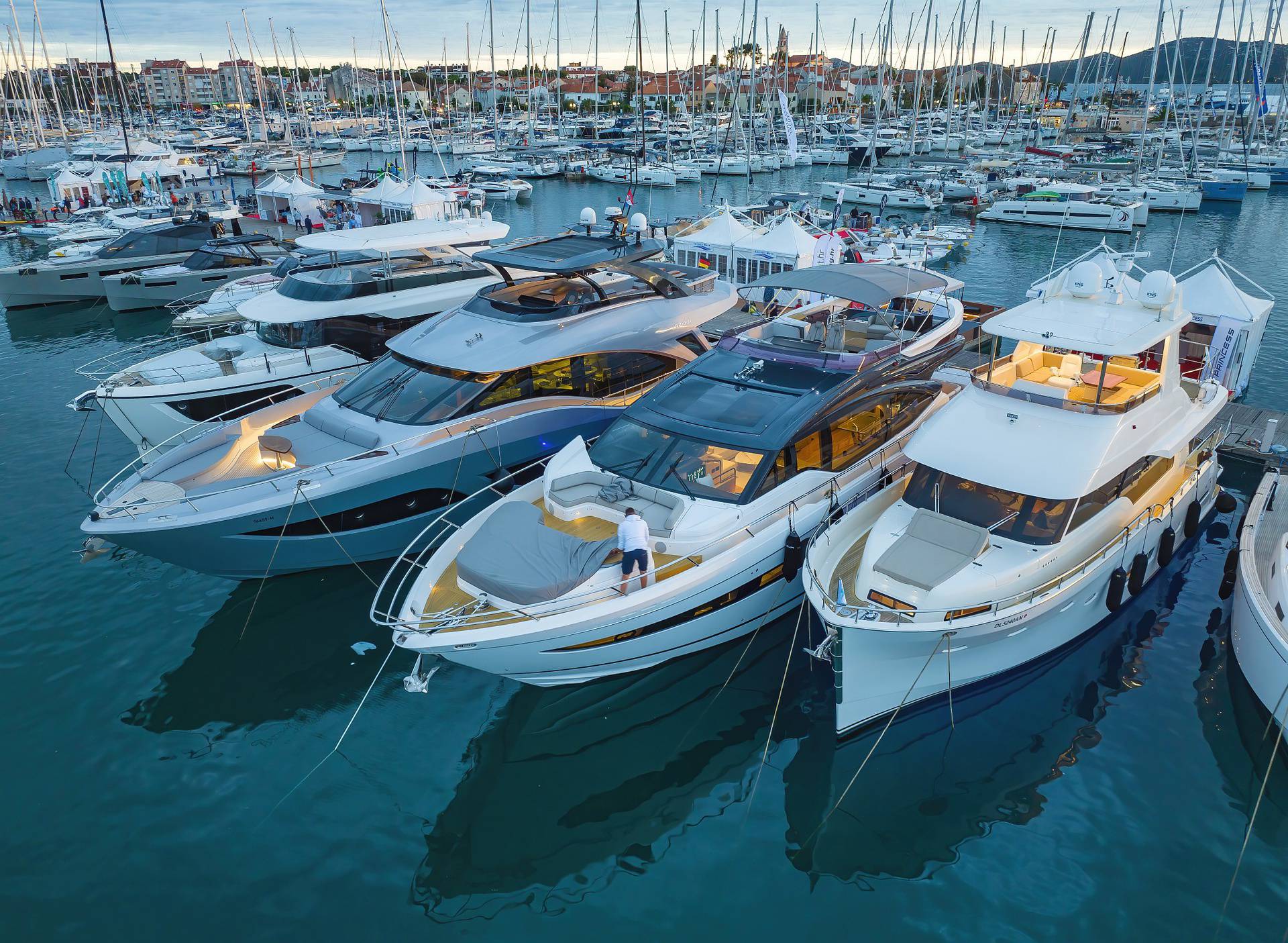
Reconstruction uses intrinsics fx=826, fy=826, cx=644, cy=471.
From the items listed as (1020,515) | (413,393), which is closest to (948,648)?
(1020,515)

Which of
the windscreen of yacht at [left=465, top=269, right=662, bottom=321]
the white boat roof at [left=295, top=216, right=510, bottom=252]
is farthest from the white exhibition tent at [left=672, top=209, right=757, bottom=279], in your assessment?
the windscreen of yacht at [left=465, top=269, right=662, bottom=321]

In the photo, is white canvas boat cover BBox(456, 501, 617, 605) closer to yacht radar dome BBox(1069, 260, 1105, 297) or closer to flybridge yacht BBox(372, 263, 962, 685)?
flybridge yacht BBox(372, 263, 962, 685)

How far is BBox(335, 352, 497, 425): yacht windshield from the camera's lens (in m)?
12.6

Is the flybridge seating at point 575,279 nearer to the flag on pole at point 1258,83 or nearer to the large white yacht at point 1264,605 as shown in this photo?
the large white yacht at point 1264,605

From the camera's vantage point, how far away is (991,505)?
10.1m

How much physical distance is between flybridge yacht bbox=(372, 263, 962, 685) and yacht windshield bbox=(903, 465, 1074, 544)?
1.11 metres

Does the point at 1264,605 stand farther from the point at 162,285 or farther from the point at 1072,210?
the point at 1072,210

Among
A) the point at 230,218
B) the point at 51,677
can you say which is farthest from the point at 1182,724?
the point at 230,218

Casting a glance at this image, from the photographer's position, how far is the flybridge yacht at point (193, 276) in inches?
1072

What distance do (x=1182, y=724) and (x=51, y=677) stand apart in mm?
A: 13852

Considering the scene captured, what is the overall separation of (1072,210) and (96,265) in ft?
143

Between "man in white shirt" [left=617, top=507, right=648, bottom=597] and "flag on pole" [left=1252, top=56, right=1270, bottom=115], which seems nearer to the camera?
"man in white shirt" [left=617, top=507, right=648, bottom=597]

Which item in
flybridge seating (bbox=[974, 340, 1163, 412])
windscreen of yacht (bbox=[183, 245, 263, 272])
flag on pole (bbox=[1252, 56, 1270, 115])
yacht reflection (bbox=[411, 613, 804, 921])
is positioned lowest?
yacht reflection (bbox=[411, 613, 804, 921])

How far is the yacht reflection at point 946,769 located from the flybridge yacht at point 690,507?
2.20 m
